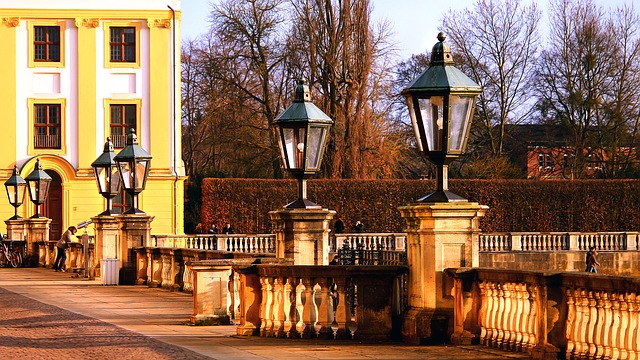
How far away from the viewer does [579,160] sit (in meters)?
72.1

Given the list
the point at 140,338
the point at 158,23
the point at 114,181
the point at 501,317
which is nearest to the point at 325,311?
the point at 140,338

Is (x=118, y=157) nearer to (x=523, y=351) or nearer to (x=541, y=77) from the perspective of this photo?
(x=523, y=351)

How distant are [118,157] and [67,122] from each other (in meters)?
31.9

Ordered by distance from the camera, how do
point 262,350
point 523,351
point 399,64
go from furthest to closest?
point 399,64 → point 262,350 → point 523,351

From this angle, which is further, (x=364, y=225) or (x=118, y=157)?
(x=364, y=225)

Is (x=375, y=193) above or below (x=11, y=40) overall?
below

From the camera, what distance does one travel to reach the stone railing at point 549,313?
36.2 feet

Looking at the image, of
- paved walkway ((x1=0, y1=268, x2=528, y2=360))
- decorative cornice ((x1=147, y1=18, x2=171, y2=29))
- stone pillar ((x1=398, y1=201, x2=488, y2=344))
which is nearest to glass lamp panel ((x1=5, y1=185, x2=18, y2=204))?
decorative cornice ((x1=147, y1=18, x2=171, y2=29))

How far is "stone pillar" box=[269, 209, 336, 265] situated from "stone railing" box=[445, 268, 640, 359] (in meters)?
4.65

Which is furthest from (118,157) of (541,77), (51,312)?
(541,77)

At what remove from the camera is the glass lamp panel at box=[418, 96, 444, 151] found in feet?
47.7

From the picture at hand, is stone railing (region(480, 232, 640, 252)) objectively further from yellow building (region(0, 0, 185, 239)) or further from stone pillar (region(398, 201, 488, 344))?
stone pillar (region(398, 201, 488, 344))

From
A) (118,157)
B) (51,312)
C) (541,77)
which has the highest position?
(541,77)

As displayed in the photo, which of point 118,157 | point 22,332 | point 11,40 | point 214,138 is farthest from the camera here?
point 214,138
